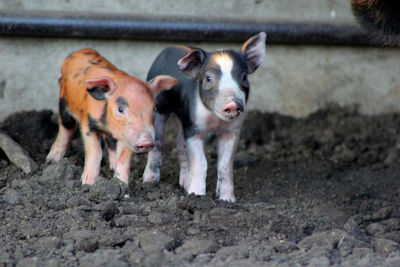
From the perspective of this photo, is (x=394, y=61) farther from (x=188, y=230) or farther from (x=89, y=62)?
(x=188, y=230)

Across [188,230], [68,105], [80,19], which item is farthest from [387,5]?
[80,19]

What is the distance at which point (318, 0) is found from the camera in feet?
23.1

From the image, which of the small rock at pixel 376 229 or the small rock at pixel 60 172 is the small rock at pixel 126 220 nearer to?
the small rock at pixel 60 172

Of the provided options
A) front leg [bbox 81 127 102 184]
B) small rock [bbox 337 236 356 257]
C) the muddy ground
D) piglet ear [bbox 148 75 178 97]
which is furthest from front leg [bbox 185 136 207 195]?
small rock [bbox 337 236 356 257]

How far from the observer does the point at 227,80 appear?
4.86m

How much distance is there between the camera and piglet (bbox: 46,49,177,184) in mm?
4715

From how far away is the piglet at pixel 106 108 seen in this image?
471cm

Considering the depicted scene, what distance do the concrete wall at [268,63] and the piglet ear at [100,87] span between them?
76.6 inches

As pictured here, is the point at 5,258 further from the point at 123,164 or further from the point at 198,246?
the point at 123,164

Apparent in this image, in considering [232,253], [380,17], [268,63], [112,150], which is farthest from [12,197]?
[268,63]

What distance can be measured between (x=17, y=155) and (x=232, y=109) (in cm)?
178

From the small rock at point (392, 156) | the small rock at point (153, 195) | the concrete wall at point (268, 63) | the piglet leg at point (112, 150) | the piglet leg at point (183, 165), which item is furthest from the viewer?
the concrete wall at point (268, 63)

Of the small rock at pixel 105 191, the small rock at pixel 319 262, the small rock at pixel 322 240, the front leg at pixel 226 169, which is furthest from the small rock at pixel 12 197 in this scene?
the small rock at pixel 319 262

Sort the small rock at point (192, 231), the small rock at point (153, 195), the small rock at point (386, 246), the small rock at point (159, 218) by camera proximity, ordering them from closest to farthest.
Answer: the small rock at point (386, 246), the small rock at point (192, 231), the small rock at point (159, 218), the small rock at point (153, 195)
